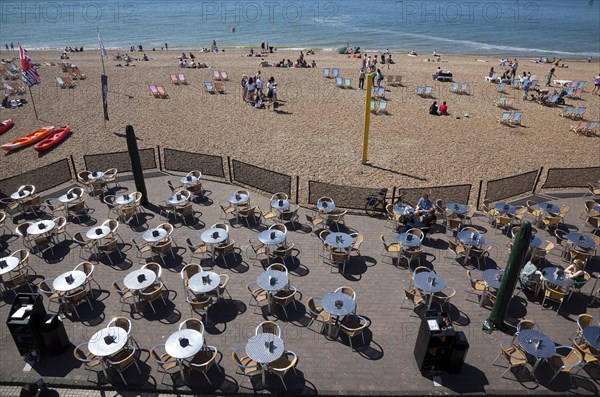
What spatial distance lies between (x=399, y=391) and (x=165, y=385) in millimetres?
4844

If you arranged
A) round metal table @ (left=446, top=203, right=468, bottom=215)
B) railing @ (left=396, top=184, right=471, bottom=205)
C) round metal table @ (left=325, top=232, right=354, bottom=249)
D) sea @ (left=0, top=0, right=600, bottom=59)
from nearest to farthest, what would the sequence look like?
1. round metal table @ (left=325, top=232, right=354, bottom=249)
2. round metal table @ (left=446, top=203, right=468, bottom=215)
3. railing @ (left=396, top=184, right=471, bottom=205)
4. sea @ (left=0, top=0, right=600, bottom=59)

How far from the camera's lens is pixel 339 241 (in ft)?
39.4

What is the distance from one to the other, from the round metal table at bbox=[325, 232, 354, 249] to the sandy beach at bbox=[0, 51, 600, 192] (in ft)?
19.8

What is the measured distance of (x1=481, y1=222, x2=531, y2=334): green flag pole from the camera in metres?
8.30

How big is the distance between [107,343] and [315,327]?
462 centimetres

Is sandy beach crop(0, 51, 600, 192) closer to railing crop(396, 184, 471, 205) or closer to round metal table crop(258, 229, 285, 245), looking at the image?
railing crop(396, 184, 471, 205)

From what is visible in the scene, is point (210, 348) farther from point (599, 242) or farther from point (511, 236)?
point (599, 242)

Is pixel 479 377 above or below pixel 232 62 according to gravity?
below

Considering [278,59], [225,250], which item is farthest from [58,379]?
[278,59]

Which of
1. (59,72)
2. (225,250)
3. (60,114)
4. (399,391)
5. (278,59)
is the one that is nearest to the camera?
(399,391)

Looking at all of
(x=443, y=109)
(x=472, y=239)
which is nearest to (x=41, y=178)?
(x=472, y=239)

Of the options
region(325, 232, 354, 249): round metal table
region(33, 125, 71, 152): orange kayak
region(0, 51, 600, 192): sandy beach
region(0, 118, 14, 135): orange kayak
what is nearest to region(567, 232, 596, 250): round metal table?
region(0, 51, 600, 192): sandy beach

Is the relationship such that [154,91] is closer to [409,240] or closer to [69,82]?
[69,82]

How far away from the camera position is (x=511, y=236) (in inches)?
540
